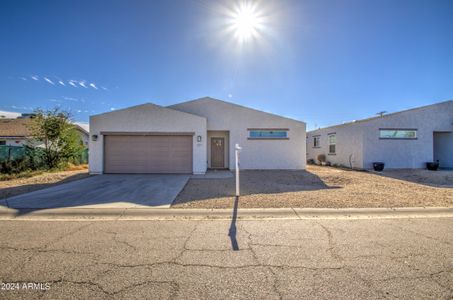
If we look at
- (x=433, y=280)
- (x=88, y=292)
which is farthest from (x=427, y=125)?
(x=88, y=292)

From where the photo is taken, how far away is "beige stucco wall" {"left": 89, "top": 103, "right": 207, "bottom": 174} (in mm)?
12016

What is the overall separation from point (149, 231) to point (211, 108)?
36.6 feet

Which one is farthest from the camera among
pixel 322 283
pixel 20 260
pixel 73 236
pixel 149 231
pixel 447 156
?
pixel 447 156

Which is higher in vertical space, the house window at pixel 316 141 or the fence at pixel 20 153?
the house window at pixel 316 141

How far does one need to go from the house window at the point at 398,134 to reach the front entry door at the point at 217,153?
10.8 meters

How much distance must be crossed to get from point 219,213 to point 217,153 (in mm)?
9673

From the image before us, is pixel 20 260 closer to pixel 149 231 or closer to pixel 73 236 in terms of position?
pixel 73 236

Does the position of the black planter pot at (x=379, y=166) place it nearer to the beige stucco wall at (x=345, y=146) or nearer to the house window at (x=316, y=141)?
the beige stucco wall at (x=345, y=146)

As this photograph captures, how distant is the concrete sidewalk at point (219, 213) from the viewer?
479 centimetres

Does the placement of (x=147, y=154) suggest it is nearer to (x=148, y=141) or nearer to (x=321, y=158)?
(x=148, y=141)

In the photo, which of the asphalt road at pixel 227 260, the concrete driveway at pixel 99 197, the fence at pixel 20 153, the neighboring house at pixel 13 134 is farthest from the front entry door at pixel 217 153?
the neighboring house at pixel 13 134

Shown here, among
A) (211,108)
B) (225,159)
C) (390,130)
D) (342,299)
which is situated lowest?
(342,299)

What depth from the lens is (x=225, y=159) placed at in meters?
14.6

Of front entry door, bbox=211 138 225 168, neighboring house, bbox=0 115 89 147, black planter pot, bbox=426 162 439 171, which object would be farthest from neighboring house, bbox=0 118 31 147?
black planter pot, bbox=426 162 439 171
